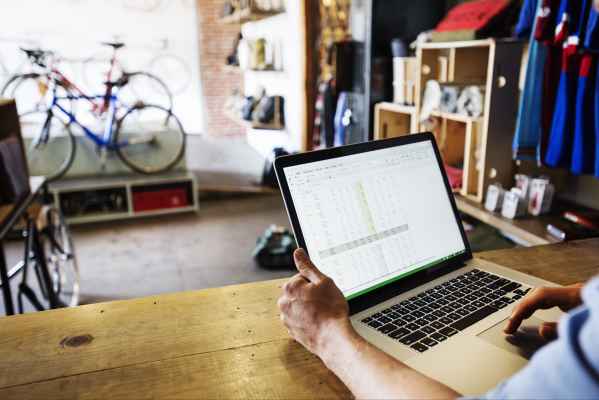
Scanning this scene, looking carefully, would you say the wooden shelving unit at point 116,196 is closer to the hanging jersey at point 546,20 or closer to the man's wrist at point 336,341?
the hanging jersey at point 546,20

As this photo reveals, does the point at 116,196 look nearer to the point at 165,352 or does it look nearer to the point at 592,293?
the point at 165,352

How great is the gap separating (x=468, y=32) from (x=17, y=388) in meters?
2.19

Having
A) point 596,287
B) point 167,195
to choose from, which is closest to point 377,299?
point 596,287

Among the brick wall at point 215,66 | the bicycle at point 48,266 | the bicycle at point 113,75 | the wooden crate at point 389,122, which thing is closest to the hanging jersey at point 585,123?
the wooden crate at point 389,122

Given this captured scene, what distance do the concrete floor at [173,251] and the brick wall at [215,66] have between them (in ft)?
9.68

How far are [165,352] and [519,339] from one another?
1.98ft

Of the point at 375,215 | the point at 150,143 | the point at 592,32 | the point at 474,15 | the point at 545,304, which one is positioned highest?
the point at 474,15

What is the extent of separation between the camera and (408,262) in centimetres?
101

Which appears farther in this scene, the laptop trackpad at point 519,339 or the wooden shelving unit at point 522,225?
the wooden shelving unit at point 522,225

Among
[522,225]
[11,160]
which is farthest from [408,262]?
[11,160]

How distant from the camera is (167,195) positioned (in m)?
4.57

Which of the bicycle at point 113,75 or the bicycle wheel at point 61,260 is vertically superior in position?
the bicycle at point 113,75

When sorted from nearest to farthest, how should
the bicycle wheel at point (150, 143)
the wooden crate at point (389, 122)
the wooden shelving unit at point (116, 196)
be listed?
the wooden crate at point (389, 122), the wooden shelving unit at point (116, 196), the bicycle wheel at point (150, 143)

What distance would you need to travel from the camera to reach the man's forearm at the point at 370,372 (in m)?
0.64
